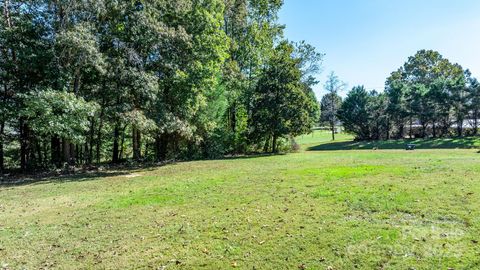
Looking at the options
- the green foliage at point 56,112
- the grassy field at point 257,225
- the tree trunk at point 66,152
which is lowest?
the grassy field at point 257,225

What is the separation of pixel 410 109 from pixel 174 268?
4110 cm

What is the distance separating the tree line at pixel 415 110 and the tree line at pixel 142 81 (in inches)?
782

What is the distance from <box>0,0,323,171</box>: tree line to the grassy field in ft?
21.3

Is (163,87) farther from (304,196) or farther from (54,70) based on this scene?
(304,196)

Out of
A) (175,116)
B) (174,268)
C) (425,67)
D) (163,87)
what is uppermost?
(425,67)

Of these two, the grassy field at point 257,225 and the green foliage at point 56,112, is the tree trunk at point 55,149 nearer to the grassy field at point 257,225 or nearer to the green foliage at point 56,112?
the green foliage at point 56,112

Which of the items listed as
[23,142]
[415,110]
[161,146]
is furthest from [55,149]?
[415,110]

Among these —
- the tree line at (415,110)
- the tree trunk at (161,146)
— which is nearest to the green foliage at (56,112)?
the tree trunk at (161,146)

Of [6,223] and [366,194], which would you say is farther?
[366,194]

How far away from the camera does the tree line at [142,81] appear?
14.6m

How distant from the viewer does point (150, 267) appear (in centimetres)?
467

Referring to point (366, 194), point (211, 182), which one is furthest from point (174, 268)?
point (211, 182)

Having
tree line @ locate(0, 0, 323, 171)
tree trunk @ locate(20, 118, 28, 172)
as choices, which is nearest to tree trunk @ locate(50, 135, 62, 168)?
tree line @ locate(0, 0, 323, 171)

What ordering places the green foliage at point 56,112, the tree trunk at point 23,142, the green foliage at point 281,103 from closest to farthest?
1. the green foliage at point 56,112
2. the tree trunk at point 23,142
3. the green foliage at point 281,103
